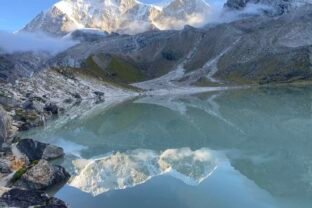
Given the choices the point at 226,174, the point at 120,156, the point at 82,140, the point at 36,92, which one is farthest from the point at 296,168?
the point at 36,92

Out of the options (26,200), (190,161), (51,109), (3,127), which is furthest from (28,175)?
(51,109)

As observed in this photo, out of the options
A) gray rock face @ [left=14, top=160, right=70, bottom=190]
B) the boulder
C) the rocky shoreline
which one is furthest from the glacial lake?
the boulder

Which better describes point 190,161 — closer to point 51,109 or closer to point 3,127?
point 3,127

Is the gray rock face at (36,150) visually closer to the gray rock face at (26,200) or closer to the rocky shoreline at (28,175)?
the rocky shoreline at (28,175)

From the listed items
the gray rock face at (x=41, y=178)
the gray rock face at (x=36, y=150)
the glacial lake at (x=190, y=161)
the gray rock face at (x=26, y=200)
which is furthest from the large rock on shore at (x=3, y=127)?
the gray rock face at (x=26, y=200)

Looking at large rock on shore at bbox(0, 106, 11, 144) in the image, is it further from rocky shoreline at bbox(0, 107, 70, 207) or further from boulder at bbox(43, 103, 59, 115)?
boulder at bbox(43, 103, 59, 115)

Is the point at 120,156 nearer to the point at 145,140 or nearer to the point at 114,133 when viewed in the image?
the point at 145,140
